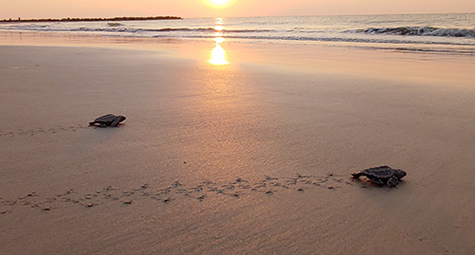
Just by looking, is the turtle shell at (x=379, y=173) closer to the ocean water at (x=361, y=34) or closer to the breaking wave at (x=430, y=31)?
the ocean water at (x=361, y=34)

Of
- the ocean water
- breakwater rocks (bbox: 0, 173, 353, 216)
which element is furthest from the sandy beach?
the ocean water

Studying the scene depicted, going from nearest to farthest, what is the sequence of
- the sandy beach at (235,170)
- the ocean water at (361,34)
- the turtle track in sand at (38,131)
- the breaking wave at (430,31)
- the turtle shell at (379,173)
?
1. the sandy beach at (235,170)
2. the turtle shell at (379,173)
3. the turtle track in sand at (38,131)
4. the ocean water at (361,34)
5. the breaking wave at (430,31)

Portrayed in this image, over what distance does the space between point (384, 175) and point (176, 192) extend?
1.35 metres

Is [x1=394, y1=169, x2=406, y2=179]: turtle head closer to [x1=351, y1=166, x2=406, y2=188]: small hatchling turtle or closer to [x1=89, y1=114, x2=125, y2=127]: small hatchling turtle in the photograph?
[x1=351, y1=166, x2=406, y2=188]: small hatchling turtle

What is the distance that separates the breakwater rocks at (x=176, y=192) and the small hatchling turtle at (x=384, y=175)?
15 cm

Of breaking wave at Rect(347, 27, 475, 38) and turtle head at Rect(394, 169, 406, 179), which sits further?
breaking wave at Rect(347, 27, 475, 38)

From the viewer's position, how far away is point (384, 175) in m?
2.47

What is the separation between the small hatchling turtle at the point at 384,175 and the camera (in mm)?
2479

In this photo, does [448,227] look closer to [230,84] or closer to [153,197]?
[153,197]

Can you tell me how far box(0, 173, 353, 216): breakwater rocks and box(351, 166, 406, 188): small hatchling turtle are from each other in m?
0.15

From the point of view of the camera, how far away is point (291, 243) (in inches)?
74.5

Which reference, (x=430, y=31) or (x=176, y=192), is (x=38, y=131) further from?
(x=430, y=31)

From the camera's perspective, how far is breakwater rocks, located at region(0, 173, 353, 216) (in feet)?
7.27

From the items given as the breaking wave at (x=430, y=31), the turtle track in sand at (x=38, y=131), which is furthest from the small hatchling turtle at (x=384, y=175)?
the breaking wave at (x=430, y=31)
